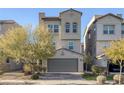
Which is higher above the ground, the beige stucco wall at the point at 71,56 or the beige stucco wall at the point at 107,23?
the beige stucco wall at the point at 107,23

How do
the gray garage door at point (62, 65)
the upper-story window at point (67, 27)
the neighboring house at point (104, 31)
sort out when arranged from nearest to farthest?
the gray garage door at point (62, 65)
the neighboring house at point (104, 31)
the upper-story window at point (67, 27)

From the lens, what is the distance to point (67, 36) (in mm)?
31719

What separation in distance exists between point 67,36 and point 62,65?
3173 mm

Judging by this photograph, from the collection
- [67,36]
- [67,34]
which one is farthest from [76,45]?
[67,34]

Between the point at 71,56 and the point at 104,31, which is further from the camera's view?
the point at 104,31

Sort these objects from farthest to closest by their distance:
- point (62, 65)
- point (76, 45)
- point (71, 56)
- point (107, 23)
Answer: point (76, 45), point (107, 23), point (71, 56), point (62, 65)

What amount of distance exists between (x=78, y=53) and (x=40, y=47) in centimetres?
735

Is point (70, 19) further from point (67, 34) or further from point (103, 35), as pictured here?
point (103, 35)

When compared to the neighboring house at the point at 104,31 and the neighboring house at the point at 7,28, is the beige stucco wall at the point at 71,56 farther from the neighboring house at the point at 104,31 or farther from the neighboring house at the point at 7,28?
the neighboring house at the point at 7,28

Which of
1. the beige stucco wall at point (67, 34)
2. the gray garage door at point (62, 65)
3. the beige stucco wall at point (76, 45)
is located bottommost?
the gray garage door at point (62, 65)

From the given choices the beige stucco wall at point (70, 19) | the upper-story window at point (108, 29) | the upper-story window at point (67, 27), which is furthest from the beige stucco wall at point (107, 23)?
the upper-story window at point (67, 27)

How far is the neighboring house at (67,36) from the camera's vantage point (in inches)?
1204

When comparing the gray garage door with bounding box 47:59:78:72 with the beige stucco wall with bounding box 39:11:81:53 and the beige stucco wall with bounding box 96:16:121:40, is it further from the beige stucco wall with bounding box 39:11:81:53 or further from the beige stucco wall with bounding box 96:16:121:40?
the beige stucco wall with bounding box 96:16:121:40
